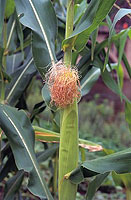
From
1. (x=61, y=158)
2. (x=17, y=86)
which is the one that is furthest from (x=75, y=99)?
(x=17, y=86)

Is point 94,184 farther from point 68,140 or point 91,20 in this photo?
point 91,20

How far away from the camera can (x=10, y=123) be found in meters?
0.88

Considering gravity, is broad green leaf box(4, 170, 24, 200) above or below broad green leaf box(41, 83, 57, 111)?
below

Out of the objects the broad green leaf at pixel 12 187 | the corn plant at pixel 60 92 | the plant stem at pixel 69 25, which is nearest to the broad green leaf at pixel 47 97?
the corn plant at pixel 60 92

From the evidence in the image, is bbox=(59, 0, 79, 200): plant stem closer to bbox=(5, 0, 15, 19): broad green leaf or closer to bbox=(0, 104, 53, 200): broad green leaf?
bbox=(0, 104, 53, 200): broad green leaf

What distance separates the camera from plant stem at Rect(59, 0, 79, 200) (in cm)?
77

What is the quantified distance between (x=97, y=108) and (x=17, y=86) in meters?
2.86

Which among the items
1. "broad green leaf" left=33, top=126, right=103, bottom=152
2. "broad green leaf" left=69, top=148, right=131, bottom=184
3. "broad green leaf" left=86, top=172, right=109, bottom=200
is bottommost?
"broad green leaf" left=86, top=172, right=109, bottom=200

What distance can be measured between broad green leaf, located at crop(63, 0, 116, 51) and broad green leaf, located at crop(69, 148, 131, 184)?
32 cm

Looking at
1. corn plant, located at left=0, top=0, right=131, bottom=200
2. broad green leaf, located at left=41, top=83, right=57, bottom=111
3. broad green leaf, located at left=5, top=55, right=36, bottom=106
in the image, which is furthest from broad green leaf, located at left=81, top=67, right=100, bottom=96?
broad green leaf, located at left=41, top=83, right=57, bottom=111

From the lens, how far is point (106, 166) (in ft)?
2.53

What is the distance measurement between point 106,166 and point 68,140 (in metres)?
0.12

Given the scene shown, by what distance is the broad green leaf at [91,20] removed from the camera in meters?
0.72

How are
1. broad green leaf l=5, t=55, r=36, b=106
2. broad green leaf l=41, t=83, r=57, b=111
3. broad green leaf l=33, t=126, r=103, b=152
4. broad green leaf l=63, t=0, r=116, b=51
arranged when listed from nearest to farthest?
broad green leaf l=63, t=0, r=116, b=51 → broad green leaf l=41, t=83, r=57, b=111 → broad green leaf l=33, t=126, r=103, b=152 → broad green leaf l=5, t=55, r=36, b=106
